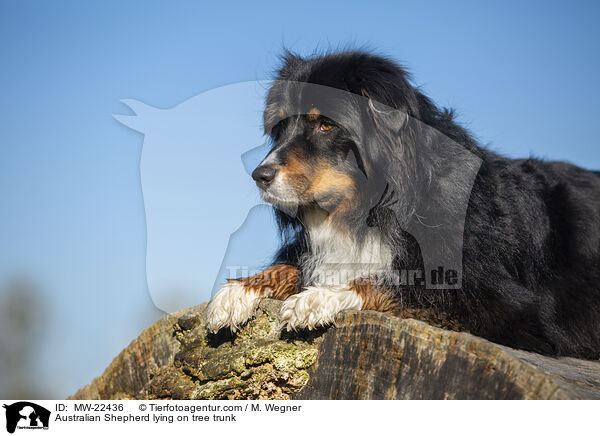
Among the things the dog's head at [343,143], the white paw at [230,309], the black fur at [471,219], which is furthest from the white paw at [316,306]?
the dog's head at [343,143]

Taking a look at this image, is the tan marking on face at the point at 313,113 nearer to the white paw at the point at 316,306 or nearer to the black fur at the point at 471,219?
the black fur at the point at 471,219

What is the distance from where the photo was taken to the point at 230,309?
132 inches

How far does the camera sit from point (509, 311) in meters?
3.59

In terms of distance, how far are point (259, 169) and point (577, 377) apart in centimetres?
218

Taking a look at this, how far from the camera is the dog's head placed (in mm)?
3646

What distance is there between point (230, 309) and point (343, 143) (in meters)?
1.37

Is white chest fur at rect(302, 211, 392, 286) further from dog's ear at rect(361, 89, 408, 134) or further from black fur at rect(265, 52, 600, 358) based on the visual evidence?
dog's ear at rect(361, 89, 408, 134)

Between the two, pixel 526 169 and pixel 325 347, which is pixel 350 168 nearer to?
pixel 325 347

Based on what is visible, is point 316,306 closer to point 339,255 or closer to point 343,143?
point 339,255

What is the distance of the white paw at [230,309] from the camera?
3.36 meters
